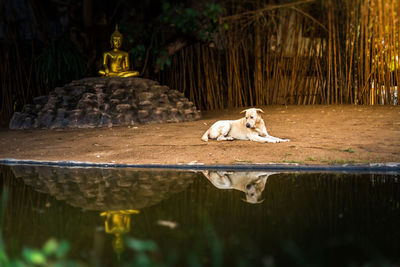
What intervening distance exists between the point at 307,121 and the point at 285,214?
4059mm

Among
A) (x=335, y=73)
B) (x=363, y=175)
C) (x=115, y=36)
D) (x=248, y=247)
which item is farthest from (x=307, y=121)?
(x=248, y=247)

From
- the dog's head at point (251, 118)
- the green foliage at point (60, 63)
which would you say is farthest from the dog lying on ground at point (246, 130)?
the green foliage at point (60, 63)

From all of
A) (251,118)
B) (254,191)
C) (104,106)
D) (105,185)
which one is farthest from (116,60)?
(254,191)

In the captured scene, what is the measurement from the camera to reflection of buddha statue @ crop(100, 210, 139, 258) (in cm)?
196

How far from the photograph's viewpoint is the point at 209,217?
2.32 metres

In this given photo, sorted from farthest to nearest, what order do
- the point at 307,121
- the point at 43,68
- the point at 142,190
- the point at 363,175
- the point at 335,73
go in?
the point at 43,68 → the point at 335,73 → the point at 307,121 → the point at 363,175 → the point at 142,190

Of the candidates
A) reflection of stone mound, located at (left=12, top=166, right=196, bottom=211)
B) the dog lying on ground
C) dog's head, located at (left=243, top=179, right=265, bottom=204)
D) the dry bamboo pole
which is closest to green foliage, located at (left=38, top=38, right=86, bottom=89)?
the dry bamboo pole

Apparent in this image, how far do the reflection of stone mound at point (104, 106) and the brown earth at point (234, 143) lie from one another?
398 millimetres

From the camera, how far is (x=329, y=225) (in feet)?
7.08

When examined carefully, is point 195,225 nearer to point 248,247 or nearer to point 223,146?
point 248,247

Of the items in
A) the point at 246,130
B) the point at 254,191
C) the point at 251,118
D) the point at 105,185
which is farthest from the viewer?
the point at 246,130

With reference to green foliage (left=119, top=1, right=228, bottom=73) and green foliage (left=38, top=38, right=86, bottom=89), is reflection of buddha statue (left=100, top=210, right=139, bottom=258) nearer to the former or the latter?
green foliage (left=119, top=1, right=228, bottom=73)

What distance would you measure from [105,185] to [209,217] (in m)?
1.15

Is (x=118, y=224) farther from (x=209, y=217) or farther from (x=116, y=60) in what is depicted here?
(x=116, y=60)
